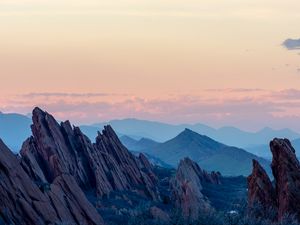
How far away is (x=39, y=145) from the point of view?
113 meters

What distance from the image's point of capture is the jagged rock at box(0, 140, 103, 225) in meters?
54.4

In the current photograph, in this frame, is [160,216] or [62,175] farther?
[62,175]

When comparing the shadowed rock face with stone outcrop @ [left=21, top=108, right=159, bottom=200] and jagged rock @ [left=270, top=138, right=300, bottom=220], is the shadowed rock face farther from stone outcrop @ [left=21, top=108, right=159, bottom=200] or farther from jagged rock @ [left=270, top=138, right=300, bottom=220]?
jagged rock @ [left=270, top=138, right=300, bottom=220]

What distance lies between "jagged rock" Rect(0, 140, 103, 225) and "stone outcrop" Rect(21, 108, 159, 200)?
129 ft

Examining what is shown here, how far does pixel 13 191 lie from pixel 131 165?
7647 cm

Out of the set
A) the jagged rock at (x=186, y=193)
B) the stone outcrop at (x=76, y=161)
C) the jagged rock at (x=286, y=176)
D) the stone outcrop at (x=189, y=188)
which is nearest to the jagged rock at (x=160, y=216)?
the stone outcrop at (x=189, y=188)

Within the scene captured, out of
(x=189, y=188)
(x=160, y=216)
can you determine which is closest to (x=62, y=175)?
(x=160, y=216)

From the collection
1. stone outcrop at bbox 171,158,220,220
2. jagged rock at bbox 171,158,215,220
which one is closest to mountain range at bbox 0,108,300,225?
jagged rock at bbox 171,158,215,220

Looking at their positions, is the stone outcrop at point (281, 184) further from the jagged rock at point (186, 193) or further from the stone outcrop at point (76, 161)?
the stone outcrop at point (76, 161)

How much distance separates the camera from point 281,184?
6141 cm

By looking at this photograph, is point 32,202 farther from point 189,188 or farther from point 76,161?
point 76,161

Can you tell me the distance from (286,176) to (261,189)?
312 cm

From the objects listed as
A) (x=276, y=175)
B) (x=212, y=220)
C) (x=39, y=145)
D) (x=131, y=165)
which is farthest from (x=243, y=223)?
(x=131, y=165)

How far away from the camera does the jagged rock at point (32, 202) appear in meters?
54.4
